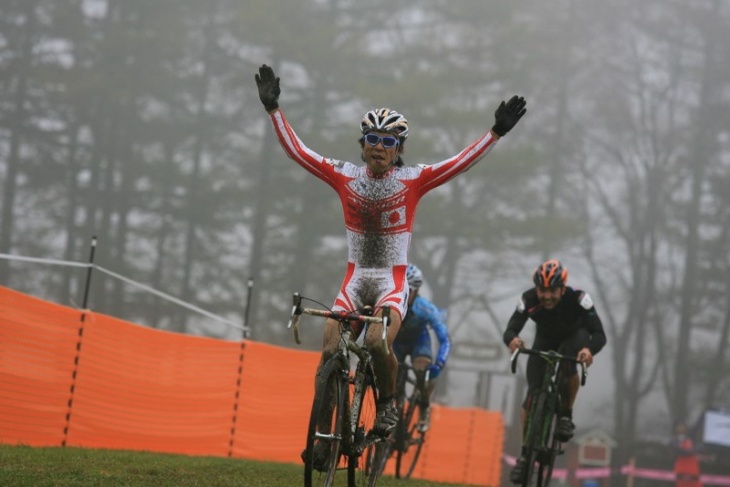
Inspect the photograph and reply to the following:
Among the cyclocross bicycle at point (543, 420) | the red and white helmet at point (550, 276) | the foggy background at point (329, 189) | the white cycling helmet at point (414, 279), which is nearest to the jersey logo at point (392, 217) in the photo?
the cyclocross bicycle at point (543, 420)

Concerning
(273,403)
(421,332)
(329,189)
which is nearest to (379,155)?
(421,332)

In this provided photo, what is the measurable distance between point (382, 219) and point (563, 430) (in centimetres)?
354

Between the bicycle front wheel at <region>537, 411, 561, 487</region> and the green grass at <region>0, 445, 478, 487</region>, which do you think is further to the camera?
the bicycle front wheel at <region>537, 411, 561, 487</region>

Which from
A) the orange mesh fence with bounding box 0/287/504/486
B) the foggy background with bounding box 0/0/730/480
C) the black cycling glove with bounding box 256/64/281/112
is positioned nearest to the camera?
the black cycling glove with bounding box 256/64/281/112

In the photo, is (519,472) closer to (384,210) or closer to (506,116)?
(384,210)

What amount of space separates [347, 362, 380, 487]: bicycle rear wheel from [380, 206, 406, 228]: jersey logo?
3.45 feet

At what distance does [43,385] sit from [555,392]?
5.22m

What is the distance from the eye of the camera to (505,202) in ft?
161

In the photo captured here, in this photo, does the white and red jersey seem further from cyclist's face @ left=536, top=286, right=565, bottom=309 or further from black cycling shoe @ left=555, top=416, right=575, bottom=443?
black cycling shoe @ left=555, top=416, right=575, bottom=443

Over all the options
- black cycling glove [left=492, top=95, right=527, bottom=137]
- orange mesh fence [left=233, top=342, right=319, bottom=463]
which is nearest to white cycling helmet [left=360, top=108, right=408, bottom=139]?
black cycling glove [left=492, top=95, right=527, bottom=137]

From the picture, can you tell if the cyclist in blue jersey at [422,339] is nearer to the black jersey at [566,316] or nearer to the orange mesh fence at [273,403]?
the black jersey at [566,316]

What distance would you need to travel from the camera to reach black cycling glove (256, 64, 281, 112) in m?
8.60

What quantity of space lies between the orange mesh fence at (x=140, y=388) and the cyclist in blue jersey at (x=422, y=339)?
2891 mm

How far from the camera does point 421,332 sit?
1350 cm
